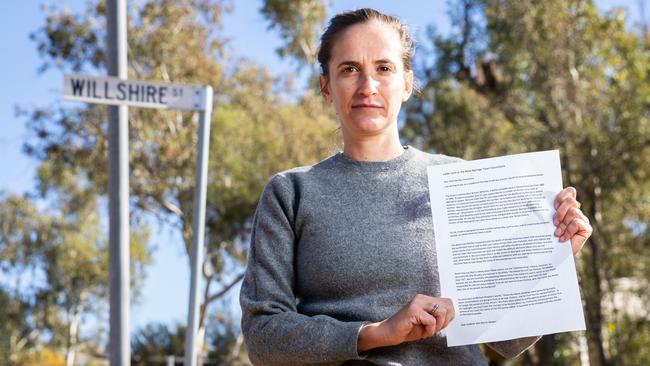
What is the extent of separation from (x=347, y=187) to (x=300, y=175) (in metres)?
0.13

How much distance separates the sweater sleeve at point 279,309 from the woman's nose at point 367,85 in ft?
0.97

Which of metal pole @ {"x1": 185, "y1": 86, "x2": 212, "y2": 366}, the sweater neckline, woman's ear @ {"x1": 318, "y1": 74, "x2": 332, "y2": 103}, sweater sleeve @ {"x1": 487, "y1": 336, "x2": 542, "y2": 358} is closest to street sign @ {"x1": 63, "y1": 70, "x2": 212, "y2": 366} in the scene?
metal pole @ {"x1": 185, "y1": 86, "x2": 212, "y2": 366}

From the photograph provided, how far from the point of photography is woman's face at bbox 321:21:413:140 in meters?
2.32

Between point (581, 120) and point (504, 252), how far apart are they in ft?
59.7

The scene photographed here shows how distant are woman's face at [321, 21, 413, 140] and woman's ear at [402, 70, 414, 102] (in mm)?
83

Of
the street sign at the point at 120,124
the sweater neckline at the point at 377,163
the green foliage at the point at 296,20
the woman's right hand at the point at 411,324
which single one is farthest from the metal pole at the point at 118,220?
the green foliage at the point at 296,20

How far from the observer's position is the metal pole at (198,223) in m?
5.97

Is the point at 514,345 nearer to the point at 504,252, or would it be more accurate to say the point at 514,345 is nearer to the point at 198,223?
the point at 504,252

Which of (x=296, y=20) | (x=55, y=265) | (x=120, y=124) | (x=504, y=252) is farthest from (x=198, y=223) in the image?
(x=55, y=265)

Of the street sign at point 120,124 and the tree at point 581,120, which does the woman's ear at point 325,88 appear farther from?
the tree at point 581,120

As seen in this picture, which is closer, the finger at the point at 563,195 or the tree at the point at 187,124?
the finger at the point at 563,195

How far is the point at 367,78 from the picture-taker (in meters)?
2.31

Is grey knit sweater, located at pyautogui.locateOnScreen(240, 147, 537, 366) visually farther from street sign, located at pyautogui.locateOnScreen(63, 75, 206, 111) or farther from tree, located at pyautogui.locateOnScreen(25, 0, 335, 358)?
tree, located at pyautogui.locateOnScreen(25, 0, 335, 358)

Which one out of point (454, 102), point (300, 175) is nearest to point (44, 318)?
point (454, 102)
